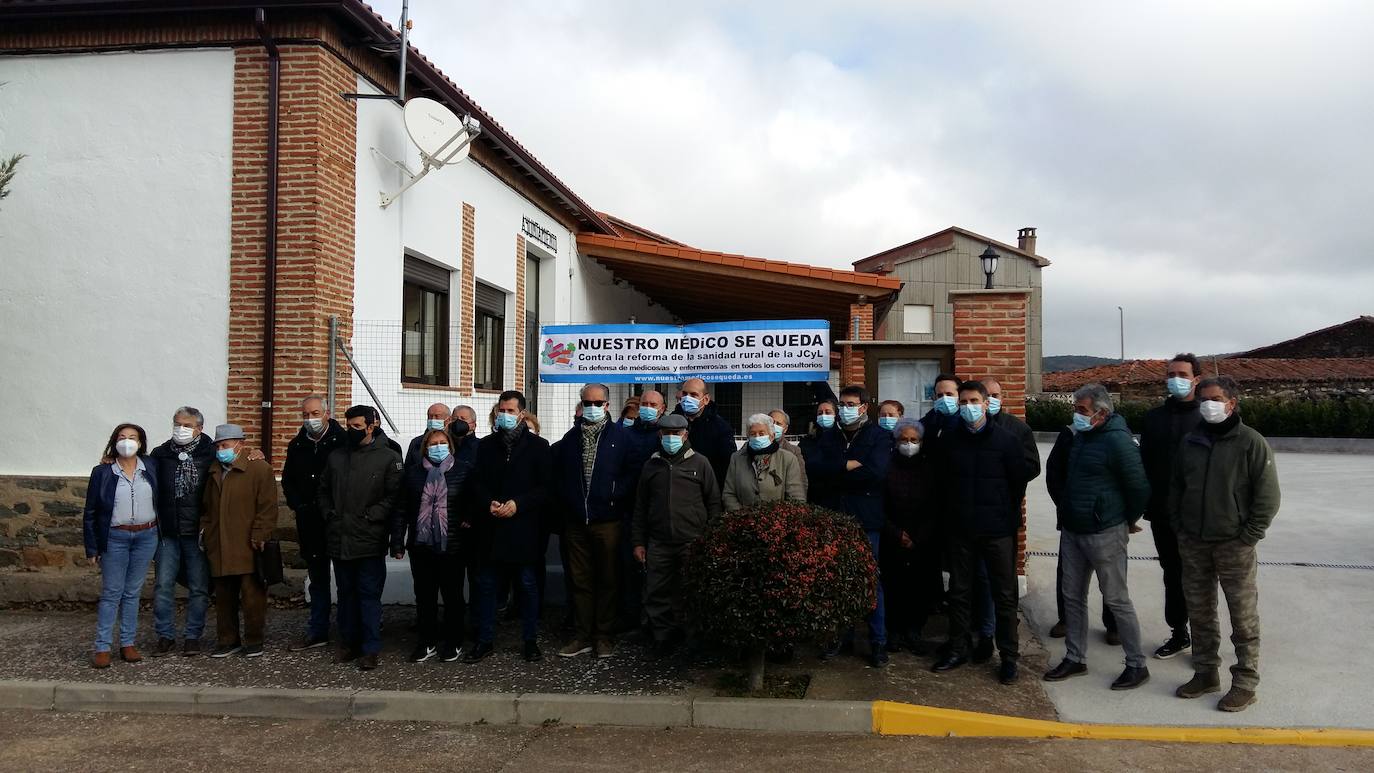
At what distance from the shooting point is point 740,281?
13.4 metres

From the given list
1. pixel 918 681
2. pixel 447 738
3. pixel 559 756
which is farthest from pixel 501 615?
pixel 918 681

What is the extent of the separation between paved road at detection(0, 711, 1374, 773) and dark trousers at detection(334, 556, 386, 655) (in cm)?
88

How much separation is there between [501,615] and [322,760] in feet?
9.02

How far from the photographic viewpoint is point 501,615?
25.0ft

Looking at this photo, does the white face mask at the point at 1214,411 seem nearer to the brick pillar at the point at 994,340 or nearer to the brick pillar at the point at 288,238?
the brick pillar at the point at 994,340

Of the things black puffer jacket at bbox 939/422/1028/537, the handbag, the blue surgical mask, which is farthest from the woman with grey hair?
the handbag

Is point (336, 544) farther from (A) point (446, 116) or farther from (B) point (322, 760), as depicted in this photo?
(A) point (446, 116)

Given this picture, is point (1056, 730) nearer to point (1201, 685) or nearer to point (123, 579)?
point (1201, 685)

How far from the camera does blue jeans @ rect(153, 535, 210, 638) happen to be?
662 cm

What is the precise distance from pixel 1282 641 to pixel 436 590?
241 inches

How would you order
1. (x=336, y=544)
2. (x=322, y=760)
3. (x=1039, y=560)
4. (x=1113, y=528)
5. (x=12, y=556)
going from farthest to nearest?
(x=1039, y=560) → (x=12, y=556) → (x=336, y=544) → (x=1113, y=528) → (x=322, y=760)

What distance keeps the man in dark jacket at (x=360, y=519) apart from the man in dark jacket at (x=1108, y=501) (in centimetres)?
460

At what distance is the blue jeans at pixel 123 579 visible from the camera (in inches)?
251

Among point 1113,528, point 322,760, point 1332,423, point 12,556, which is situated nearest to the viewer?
point 322,760
